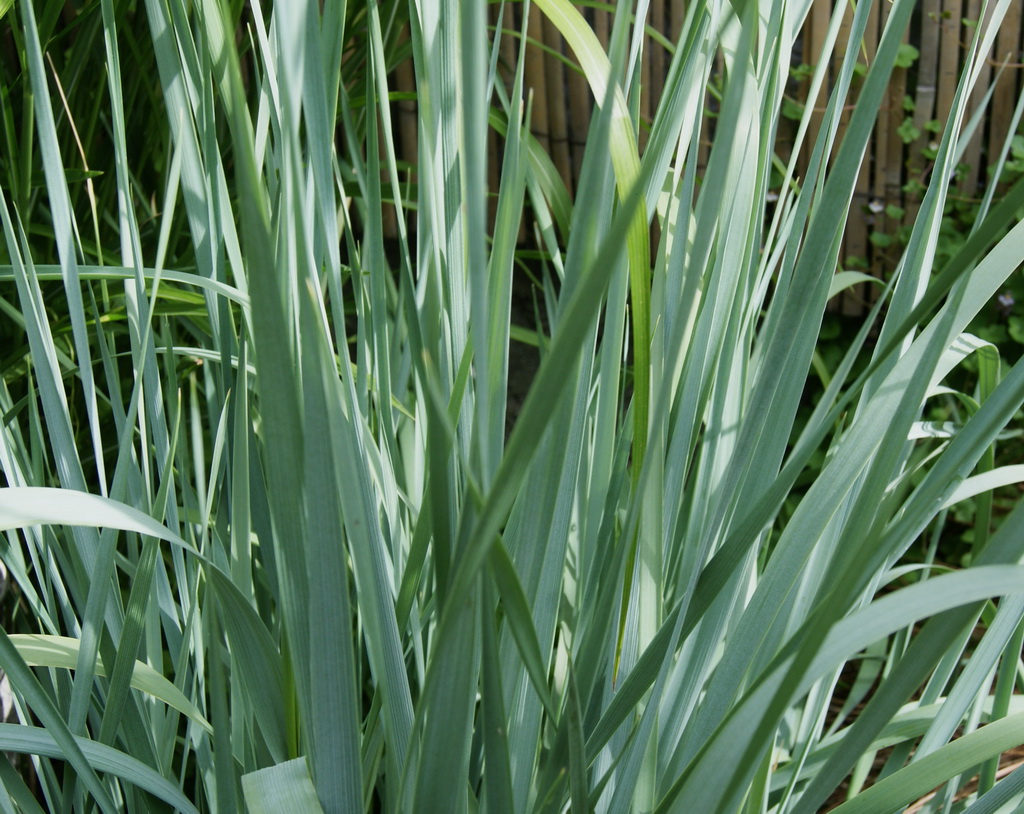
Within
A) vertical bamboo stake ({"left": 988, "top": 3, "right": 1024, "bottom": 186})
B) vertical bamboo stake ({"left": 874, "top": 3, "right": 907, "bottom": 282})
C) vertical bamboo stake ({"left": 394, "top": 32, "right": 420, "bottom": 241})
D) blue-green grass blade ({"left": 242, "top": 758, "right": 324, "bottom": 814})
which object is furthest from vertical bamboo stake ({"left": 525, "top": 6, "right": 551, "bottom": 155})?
blue-green grass blade ({"left": 242, "top": 758, "right": 324, "bottom": 814})

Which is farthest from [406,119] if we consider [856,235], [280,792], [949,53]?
[280,792]

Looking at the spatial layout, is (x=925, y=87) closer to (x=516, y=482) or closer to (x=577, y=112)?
(x=577, y=112)

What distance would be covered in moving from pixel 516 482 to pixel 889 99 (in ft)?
5.88

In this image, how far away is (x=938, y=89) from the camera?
1.70 metres

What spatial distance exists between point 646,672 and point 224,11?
0.86 feet

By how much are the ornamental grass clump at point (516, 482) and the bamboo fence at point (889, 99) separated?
1.22 meters

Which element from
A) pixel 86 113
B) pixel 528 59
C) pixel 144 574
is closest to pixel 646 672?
pixel 144 574

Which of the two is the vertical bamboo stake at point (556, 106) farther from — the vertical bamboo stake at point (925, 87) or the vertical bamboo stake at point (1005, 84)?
the vertical bamboo stake at point (1005, 84)

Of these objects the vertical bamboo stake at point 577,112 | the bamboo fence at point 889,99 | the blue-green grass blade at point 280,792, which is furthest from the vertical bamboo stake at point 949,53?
the blue-green grass blade at point 280,792

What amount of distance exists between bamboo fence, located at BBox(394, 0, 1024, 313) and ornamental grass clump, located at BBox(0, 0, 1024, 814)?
4.01 feet

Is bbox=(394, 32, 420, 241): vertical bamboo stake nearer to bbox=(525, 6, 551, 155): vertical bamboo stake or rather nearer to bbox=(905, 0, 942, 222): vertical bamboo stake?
bbox=(525, 6, 551, 155): vertical bamboo stake

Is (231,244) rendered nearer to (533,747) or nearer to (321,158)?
(321,158)

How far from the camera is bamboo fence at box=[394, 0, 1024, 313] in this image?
5.41ft

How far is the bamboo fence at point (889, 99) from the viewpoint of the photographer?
165 cm
